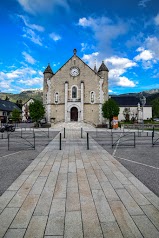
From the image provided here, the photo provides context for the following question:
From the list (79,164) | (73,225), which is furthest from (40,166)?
(73,225)

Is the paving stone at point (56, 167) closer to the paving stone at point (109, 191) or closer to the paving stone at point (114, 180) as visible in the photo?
the paving stone at point (114, 180)

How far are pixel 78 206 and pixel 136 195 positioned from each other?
5.73 ft

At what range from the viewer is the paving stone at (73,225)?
3.36 metres

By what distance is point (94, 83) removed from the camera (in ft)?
150

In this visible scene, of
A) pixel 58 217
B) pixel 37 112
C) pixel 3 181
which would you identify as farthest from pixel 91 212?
pixel 37 112

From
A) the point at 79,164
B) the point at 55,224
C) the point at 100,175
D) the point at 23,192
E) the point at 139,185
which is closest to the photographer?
the point at 55,224

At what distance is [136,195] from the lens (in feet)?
16.8

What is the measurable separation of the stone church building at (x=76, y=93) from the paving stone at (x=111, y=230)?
4139cm

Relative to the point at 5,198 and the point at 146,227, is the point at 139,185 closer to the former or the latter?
the point at 146,227

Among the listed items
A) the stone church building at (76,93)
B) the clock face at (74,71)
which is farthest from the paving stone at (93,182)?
the clock face at (74,71)

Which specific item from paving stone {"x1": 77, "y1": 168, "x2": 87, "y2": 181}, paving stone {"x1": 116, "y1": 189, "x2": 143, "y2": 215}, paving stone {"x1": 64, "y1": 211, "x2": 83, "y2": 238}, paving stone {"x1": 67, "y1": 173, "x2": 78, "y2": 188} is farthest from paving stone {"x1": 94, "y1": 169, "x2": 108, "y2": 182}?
paving stone {"x1": 64, "y1": 211, "x2": 83, "y2": 238}

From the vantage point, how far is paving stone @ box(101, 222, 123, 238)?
333 cm

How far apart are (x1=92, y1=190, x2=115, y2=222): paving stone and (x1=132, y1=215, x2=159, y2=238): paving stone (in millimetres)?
523

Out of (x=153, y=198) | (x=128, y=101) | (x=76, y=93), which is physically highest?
(x=128, y=101)
